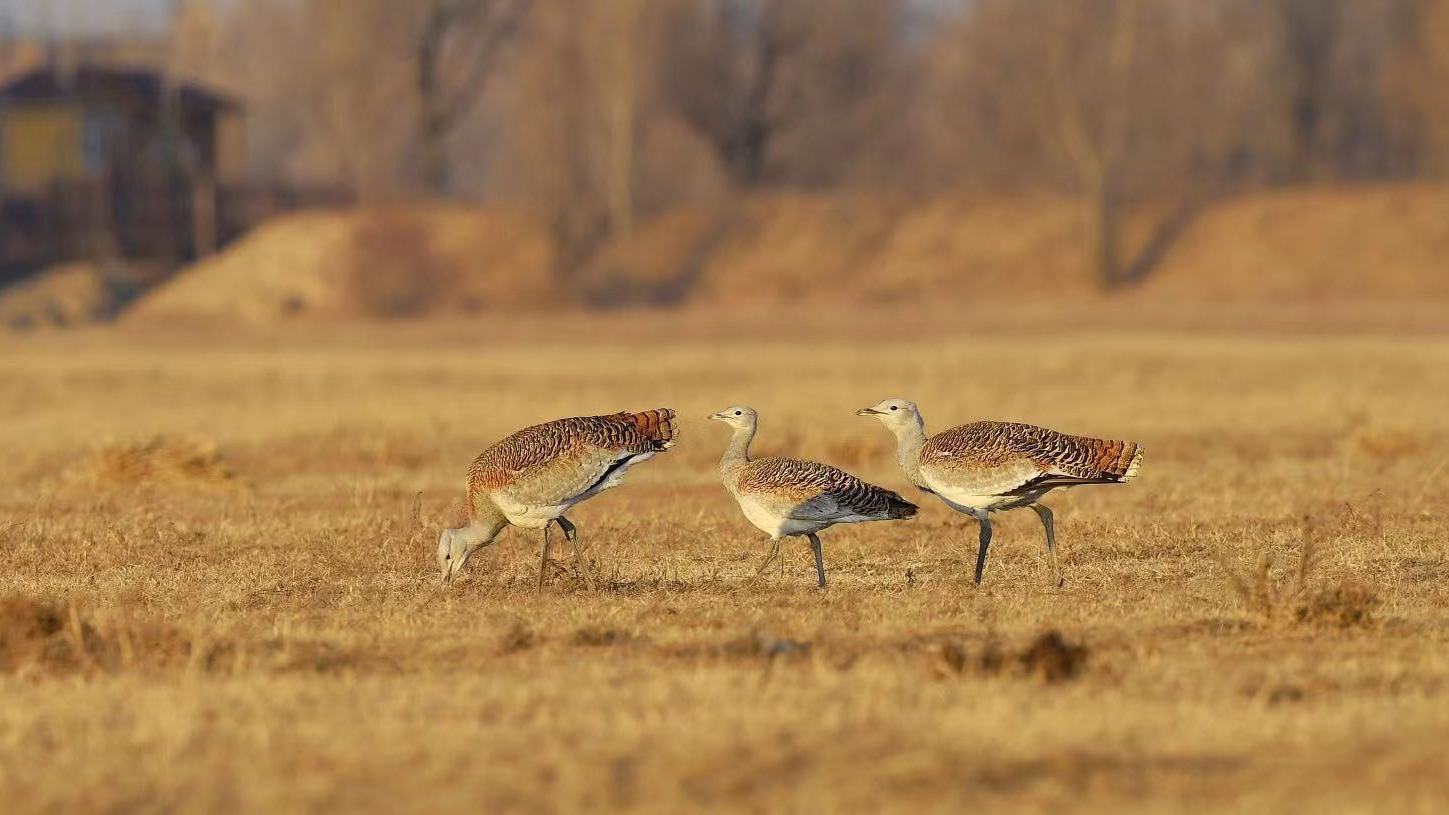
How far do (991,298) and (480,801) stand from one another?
4695cm

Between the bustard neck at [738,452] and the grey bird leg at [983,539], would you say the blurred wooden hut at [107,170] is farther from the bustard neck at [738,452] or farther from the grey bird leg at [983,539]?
the grey bird leg at [983,539]

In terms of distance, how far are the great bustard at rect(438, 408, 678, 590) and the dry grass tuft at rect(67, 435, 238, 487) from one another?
7130 millimetres

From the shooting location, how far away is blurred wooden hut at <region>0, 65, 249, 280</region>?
59844mm

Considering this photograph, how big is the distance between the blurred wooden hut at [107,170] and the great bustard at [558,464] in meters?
50.0

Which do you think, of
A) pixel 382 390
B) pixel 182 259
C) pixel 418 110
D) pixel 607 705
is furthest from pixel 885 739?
pixel 418 110

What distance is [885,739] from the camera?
7902 millimetres

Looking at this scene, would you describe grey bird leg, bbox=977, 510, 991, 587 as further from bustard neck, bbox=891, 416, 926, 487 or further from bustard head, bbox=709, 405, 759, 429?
bustard head, bbox=709, 405, 759, 429

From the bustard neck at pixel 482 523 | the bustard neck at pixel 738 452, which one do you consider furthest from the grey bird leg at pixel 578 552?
the bustard neck at pixel 738 452

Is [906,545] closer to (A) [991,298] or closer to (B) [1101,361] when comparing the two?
(B) [1101,361]

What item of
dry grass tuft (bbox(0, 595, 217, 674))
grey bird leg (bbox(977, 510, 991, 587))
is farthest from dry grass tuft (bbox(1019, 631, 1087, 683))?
dry grass tuft (bbox(0, 595, 217, 674))

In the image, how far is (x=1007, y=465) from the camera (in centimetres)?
1166

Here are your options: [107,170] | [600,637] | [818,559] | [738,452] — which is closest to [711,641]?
[600,637]

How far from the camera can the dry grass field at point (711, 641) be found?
24.4ft

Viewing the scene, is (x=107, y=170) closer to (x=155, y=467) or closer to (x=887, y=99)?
(x=887, y=99)
